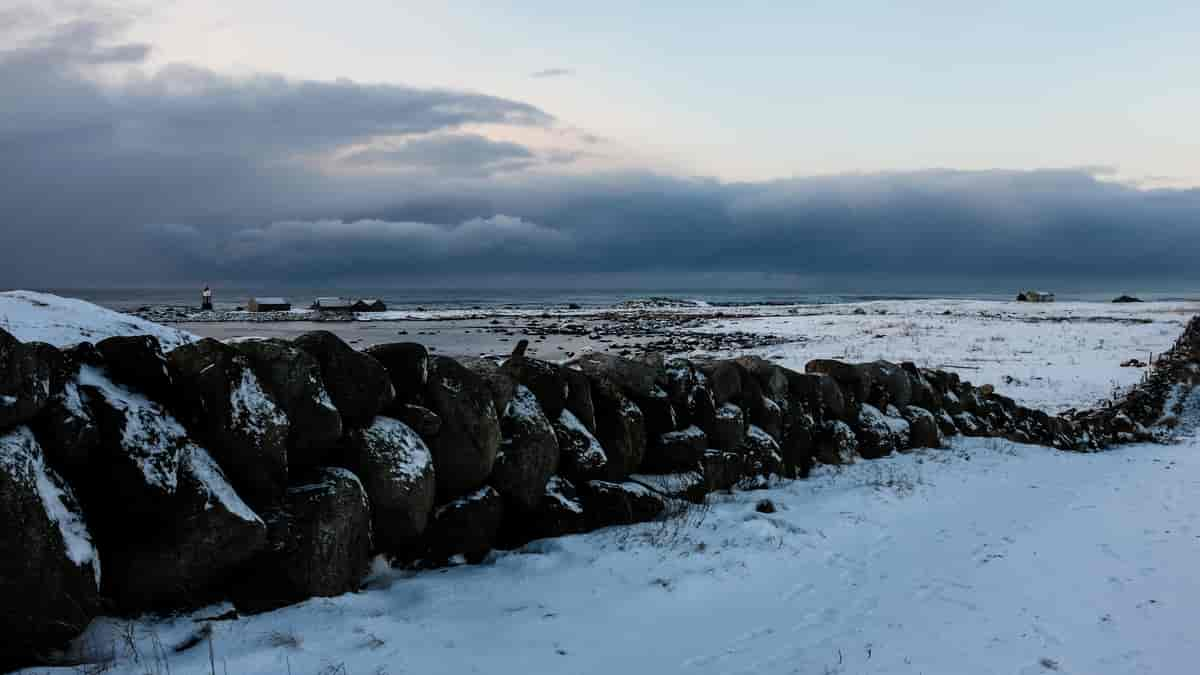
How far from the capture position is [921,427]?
442 inches

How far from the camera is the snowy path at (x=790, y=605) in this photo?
13.1 ft

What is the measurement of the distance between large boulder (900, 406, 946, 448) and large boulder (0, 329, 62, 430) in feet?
34.6

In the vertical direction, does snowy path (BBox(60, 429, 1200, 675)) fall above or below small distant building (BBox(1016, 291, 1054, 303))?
below

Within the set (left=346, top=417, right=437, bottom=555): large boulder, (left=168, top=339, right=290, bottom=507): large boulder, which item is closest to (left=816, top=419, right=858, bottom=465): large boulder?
(left=346, top=417, right=437, bottom=555): large boulder

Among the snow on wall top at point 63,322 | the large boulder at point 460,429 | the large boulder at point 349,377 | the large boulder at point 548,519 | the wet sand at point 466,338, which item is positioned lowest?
the large boulder at point 548,519

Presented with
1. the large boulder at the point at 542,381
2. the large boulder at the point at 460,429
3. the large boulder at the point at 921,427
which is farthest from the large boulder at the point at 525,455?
the large boulder at the point at 921,427

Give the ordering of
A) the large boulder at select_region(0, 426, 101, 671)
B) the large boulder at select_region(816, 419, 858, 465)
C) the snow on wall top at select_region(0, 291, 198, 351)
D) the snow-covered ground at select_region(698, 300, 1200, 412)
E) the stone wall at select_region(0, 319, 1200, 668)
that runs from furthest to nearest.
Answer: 1. the snow-covered ground at select_region(698, 300, 1200, 412)
2. the large boulder at select_region(816, 419, 858, 465)
3. the snow on wall top at select_region(0, 291, 198, 351)
4. the stone wall at select_region(0, 319, 1200, 668)
5. the large boulder at select_region(0, 426, 101, 671)

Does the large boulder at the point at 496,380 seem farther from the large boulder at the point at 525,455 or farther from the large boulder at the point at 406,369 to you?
the large boulder at the point at 406,369

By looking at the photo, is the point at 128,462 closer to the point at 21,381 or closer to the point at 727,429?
the point at 21,381

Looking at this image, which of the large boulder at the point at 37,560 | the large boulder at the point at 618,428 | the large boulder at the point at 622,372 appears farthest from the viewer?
the large boulder at the point at 622,372

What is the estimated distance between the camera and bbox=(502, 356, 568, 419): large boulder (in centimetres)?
639

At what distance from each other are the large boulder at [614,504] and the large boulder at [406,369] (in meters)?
1.71

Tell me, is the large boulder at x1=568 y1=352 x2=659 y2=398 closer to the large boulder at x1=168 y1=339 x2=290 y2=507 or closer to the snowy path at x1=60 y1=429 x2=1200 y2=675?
the snowy path at x1=60 y1=429 x2=1200 y2=675

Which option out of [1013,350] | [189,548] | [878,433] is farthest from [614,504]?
[1013,350]
